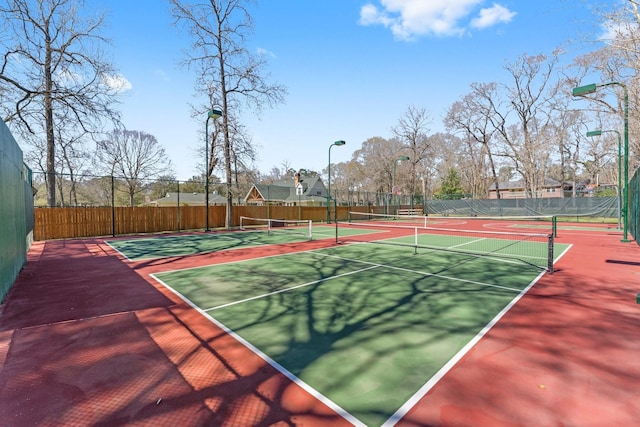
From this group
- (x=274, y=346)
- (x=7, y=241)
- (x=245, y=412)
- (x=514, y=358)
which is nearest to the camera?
(x=245, y=412)

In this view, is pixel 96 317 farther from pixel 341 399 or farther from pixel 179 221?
pixel 179 221

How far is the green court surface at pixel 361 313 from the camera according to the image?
10.1 feet

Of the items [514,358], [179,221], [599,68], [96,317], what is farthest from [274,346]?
[599,68]

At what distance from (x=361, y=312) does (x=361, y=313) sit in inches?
1.7

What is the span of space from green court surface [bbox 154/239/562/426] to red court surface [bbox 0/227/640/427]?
0.69ft

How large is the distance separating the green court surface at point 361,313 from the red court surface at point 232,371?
0.21 metres

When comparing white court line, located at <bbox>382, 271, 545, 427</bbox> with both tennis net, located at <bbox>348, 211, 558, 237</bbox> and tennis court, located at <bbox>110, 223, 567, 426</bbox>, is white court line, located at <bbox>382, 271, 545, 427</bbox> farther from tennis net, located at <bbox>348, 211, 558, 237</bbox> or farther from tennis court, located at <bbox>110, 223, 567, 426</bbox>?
tennis net, located at <bbox>348, 211, 558, 237</bbox>

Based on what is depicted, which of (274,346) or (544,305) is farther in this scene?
(544,305)

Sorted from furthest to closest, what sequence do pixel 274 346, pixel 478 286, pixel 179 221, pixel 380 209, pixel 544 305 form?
pixel 380 209 < pixel 179 221 < pixel 478 286 < pixel 544 305 < pixel 274 346

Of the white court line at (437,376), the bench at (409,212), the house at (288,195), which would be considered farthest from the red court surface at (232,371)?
the house at (288,195)

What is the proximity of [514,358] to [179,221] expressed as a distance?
2081 centimetres

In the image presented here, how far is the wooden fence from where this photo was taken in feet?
51.6

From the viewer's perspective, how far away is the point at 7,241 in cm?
605

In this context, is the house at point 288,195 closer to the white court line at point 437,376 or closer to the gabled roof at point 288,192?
the gabled roof at point 288,192
